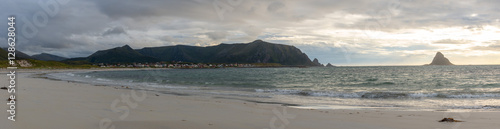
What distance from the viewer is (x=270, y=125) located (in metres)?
8.56

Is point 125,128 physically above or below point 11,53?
below

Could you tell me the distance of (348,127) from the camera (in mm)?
Answer: 8672

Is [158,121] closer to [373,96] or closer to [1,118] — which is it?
[1,118]

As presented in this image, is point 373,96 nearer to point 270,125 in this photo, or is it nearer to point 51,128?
point 270,125

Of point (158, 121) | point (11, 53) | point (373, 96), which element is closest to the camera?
point (158, 121)

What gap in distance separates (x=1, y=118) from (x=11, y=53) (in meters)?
5.36

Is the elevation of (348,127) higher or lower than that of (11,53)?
lower

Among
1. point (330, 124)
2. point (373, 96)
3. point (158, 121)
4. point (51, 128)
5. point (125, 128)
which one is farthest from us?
point (373, 96)

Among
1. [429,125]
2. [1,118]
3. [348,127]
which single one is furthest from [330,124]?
[1,118]

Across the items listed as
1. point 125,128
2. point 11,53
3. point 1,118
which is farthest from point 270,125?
point 11,53

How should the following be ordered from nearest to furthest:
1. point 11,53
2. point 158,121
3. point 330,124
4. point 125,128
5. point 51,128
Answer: point 51,128, point 125,128, point 158,121, point 330,124, point 11,53

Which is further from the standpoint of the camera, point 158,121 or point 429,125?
point 429,125

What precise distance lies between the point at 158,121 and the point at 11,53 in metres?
8.35

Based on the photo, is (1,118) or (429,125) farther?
(429,125)
